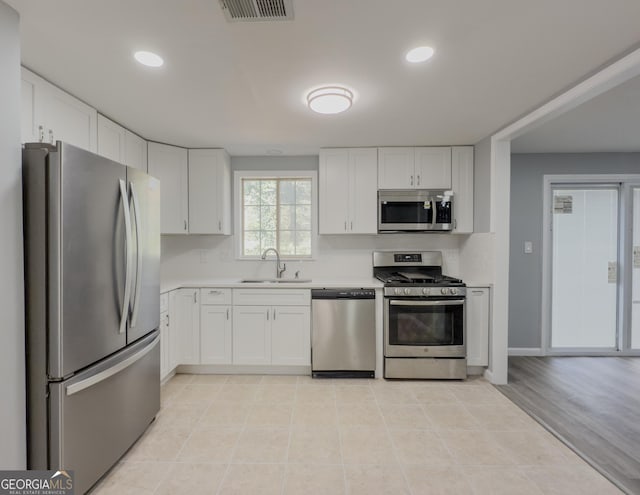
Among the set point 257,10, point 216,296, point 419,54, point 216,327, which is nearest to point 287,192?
point 216,296

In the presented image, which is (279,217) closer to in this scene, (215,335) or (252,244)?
(252,244)

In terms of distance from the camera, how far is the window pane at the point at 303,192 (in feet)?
12.3

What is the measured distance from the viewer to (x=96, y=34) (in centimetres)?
152

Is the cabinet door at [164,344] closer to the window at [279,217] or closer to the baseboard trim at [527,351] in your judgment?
the window at [279,217]

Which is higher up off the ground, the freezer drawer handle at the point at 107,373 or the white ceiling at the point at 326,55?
the white ceiling at the point at 326,55

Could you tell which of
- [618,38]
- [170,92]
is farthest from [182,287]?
[618,38]

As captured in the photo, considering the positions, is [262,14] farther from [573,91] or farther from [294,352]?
[294,352]

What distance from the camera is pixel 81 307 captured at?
151 centimetres

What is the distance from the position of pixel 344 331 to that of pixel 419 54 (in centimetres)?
237

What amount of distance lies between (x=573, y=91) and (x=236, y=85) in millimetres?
2267

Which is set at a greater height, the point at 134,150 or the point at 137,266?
the point at 134,150

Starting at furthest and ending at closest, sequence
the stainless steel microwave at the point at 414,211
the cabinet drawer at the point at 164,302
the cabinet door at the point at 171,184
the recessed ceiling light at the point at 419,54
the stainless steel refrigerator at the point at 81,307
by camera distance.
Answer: the stainless steel microwave at the point at 414,211, the cabinet door at the point at 171,184, the cabinet drawer at the point at 164,302, the recessed ceiling light at the point at 419,54, the stainless steel refrigerator at the point at 81,307

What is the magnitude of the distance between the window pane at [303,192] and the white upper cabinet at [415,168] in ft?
2.93
